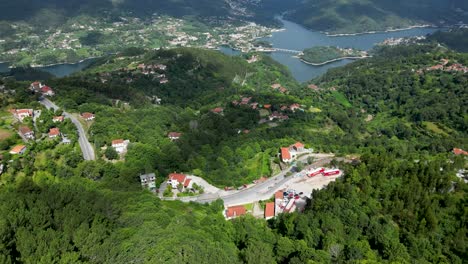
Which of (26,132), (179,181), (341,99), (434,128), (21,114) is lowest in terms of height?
(341,99)

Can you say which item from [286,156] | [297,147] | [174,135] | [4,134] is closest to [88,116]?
[4,134]

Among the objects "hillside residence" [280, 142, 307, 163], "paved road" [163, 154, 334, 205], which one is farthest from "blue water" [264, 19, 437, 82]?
"paved road" [163, 154, 334, 205]

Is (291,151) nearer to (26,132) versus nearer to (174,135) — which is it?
(174,135)

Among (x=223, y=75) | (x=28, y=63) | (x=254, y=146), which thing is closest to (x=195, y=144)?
(x=254, y=146)

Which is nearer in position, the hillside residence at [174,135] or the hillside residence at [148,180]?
the hillside residence at [148,180]

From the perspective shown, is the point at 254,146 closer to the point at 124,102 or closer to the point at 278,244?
the point at 278,244

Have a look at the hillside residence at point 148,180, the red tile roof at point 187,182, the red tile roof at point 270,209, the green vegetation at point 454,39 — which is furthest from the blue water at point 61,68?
the green vegetation at point 454,39

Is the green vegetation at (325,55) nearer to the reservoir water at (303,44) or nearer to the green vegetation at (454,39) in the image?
the reservoir water at (303,44)
